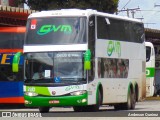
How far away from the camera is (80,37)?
898 inches

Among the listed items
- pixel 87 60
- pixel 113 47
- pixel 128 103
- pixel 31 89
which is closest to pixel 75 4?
pixel 128 103

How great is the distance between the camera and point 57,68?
888 inches

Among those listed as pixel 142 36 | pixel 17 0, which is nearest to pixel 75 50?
pixel 142 36

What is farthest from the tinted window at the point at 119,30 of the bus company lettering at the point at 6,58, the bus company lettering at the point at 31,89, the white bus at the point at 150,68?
the white bus at the point at 150,68

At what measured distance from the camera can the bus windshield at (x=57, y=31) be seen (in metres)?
22.8

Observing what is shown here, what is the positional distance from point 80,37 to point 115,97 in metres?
4.34

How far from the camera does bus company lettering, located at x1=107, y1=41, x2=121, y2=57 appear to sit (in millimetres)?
25266

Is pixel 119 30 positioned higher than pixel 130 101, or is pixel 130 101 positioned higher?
pixel 119 30

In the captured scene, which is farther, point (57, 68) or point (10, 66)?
point (10, 66)

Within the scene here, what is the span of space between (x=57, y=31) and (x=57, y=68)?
1401 millimetres

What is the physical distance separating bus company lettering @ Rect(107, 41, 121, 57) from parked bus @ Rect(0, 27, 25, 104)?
704 centimetres

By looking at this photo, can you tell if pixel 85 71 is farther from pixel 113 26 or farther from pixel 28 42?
pixel 113 26

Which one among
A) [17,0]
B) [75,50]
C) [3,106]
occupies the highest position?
[17,0]

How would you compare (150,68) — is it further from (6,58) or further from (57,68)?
(57,68)
